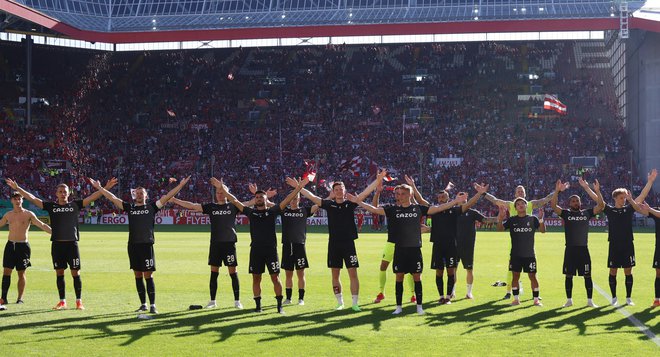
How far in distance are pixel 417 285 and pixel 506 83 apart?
60.0 meters

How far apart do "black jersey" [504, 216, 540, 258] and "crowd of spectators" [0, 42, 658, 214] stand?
42.6 meters

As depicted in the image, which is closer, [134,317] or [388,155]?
[134,317]

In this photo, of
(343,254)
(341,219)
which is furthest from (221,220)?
(343,254)

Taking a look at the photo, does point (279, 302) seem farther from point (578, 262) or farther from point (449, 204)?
point (578, 262)

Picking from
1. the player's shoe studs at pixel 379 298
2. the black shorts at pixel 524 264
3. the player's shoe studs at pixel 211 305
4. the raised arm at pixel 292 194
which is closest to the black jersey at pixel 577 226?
the black shorts at pixel 524 264

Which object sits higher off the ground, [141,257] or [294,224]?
[294,224]

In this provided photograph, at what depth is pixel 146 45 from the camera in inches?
2975

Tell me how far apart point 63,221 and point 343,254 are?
5.20 metres

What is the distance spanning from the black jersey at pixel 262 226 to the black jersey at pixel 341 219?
0.96 meters

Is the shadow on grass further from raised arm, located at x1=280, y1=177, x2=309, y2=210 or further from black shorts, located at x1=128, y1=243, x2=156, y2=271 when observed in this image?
raised arm, located at x1=280, y1=177, x2=309, y2=210

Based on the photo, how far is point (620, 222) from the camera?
17000mm

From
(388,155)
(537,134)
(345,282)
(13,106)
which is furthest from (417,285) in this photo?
(13,106)

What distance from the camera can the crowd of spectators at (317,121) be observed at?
62656 millimetres

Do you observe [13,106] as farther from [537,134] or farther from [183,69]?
[537,134]
